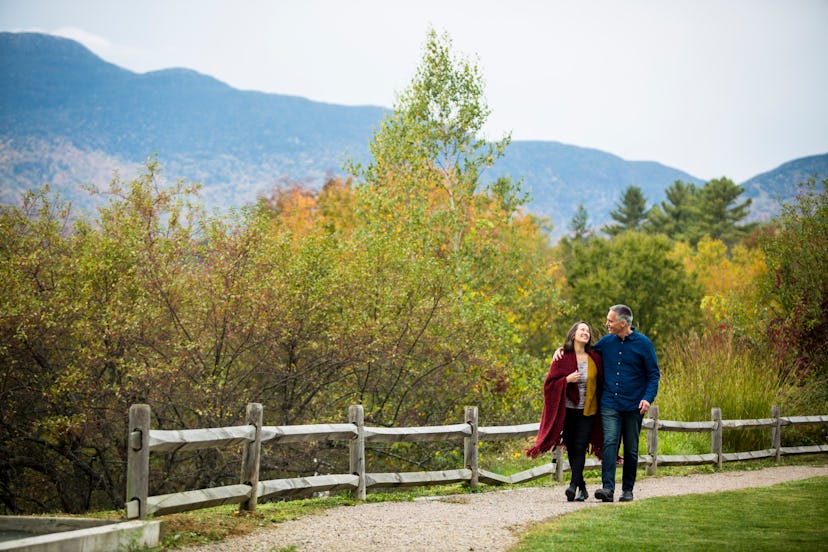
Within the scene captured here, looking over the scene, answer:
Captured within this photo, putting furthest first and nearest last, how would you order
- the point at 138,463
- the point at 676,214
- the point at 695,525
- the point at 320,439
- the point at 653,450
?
the point at 676,214 → the point at 653,450 → the point at 320,439 → the point at 695,525 → the point at 138,463

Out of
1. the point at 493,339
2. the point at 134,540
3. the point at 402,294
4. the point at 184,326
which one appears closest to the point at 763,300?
the point at 493,339

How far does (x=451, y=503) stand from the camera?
1020 centimetres

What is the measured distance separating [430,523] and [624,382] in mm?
2765

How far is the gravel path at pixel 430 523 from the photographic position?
734 cm

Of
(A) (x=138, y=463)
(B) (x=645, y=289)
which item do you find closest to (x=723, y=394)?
(A) (x=138, y=463)

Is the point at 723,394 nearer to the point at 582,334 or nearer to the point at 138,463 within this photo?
the point at 582,334

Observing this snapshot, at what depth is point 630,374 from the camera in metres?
9.77

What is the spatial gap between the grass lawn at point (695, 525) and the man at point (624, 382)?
29.4 inches

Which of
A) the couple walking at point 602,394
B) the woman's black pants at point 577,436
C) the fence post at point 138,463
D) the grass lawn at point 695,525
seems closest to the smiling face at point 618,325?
the couple walking at point 602,394

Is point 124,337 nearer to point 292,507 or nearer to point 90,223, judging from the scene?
point 90,223

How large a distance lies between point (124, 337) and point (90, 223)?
7.81 ft

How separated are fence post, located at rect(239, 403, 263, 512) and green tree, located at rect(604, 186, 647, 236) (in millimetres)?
80051

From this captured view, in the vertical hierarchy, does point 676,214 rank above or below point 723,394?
above

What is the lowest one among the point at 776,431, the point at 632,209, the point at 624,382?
the point at 776,431
